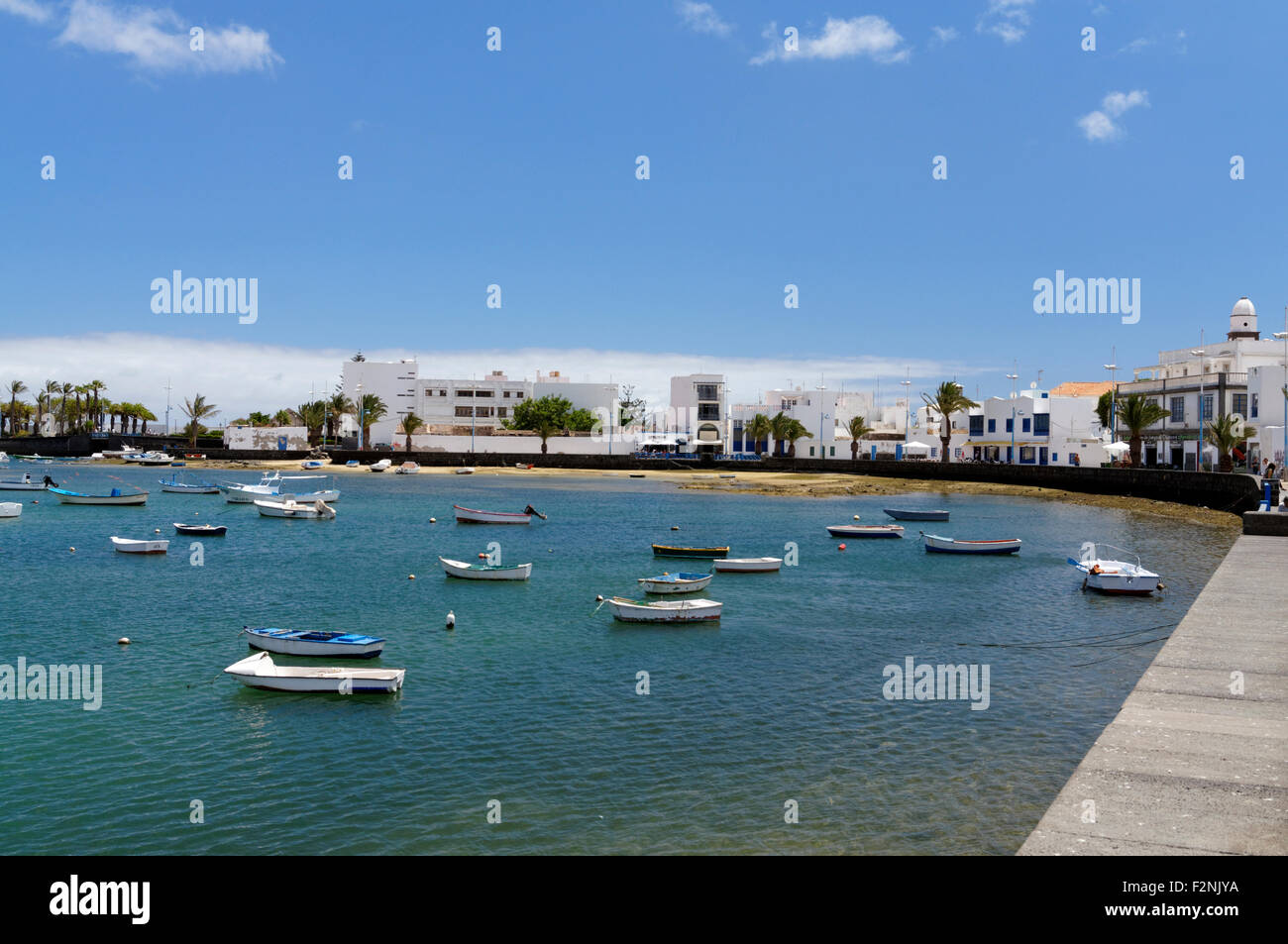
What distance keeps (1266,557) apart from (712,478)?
10183cm

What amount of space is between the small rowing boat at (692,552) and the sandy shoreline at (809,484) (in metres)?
38.3

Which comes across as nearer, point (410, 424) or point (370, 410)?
point (410, 424)

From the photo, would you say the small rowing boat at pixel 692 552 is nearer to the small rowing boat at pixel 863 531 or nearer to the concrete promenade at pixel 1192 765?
the small rowing boat at pixel 863 531

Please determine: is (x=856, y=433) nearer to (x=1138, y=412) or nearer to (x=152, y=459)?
(x=1138, y=412)

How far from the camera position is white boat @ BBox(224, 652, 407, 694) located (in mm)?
24156

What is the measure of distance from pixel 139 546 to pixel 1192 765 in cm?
5250

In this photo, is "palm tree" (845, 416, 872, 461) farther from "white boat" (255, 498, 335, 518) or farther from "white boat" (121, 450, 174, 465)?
"white boat" (121, 450, 174, 465)

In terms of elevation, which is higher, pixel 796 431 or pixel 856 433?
pixel 796 431

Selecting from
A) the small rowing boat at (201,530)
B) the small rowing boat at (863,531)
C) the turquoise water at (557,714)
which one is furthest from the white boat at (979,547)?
the small rowing boat at (201,530)

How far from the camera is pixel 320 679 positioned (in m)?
24.3

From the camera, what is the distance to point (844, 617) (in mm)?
36562

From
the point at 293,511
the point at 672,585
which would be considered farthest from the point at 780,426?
the point at 672,585
